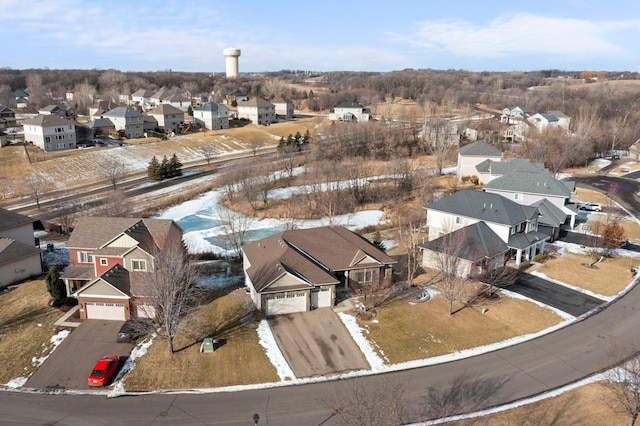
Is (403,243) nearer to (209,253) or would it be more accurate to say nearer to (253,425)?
(209,253)

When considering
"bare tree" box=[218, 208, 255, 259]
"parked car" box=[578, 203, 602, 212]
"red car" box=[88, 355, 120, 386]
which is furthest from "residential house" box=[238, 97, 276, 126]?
"red car" box=[88, 355, 120, 386]

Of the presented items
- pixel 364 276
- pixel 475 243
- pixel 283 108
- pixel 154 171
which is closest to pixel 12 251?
pixel 364 276

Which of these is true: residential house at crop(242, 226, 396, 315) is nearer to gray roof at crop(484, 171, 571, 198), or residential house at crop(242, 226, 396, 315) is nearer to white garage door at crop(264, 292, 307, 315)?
white garage door at crop(264, 292, 307, 315)

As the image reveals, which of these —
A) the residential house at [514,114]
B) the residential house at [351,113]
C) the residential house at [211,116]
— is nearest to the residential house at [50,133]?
the residential house at [211,116]

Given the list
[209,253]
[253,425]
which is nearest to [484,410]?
[253,425]

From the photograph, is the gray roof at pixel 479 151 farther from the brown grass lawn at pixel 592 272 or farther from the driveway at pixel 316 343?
the driveway at pixel 316 343

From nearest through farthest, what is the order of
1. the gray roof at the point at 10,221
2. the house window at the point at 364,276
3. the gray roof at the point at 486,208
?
the house window at the point at 364,276, the gray roof at the point at 486,208, the gray roof at the point at 10,221

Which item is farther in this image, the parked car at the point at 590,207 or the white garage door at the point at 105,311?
the parked car at the point at 590,207
